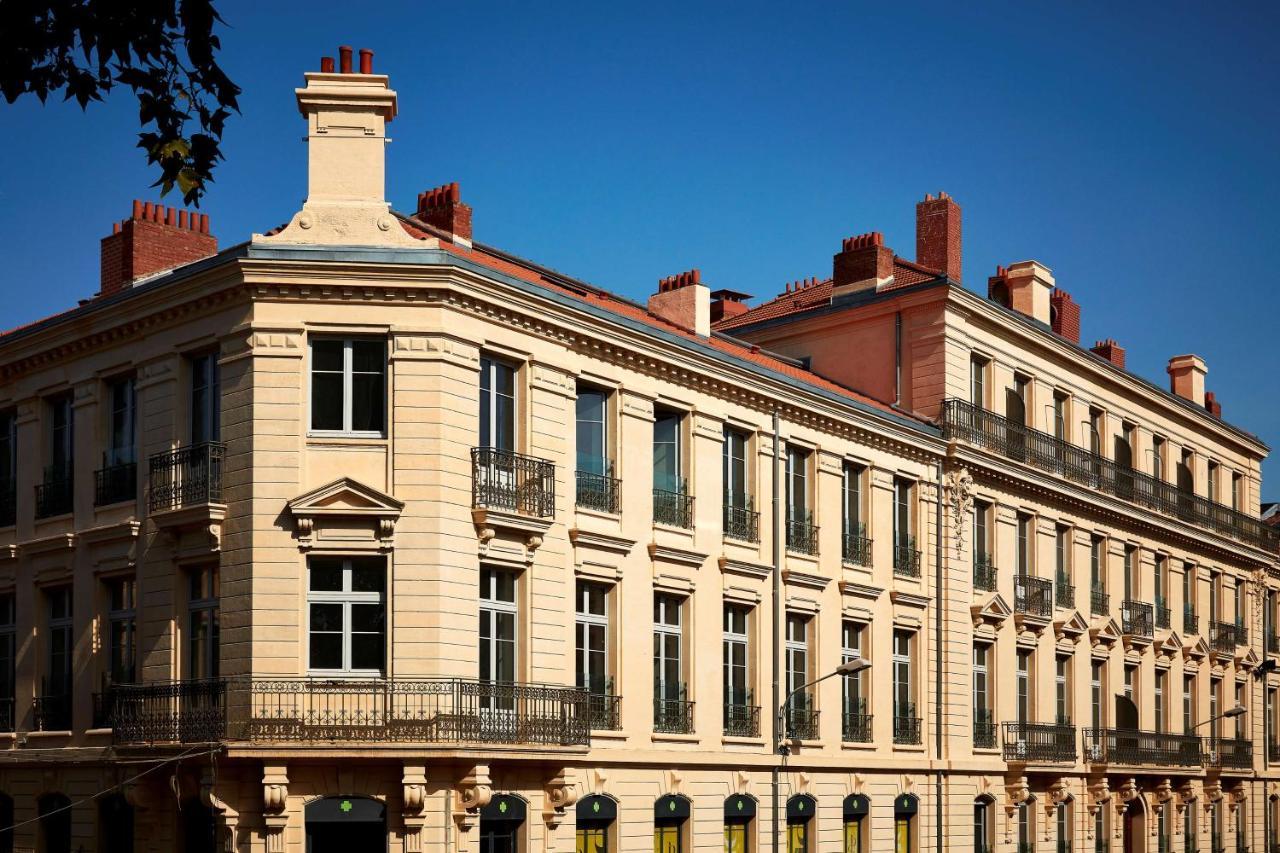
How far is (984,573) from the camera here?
135ft

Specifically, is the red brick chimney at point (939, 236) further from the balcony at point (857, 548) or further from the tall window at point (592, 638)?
the tall window at point (592, 638)

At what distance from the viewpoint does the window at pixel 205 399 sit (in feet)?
90.9

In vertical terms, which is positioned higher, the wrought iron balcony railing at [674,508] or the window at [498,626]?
the wrought iron balcony railing at [674,508]

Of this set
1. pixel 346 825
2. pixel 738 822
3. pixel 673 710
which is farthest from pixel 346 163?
pixel 738 822

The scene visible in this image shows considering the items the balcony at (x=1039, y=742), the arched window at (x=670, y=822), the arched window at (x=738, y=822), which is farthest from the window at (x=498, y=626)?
the balcony at (x=1039, y=742)

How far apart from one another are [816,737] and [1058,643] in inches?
456

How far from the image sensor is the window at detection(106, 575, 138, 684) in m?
29.0

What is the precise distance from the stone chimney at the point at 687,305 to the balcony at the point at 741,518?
14.4 ft

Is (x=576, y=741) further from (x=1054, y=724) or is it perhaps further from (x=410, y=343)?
(x=1054, y=724)

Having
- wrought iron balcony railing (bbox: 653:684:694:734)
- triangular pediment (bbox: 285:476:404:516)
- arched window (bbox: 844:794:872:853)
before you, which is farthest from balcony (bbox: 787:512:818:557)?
triangular pediment (bbox: 285:476:404:516)

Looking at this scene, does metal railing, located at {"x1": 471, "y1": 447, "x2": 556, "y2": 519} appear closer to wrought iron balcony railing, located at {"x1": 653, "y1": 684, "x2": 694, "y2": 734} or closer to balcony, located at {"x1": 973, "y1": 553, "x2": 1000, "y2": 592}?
wrought iron balcony railing, located at {"x1": 653, "y1": 684, "x2": 694, "y2": 734}

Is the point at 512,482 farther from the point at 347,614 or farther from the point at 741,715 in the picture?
the point at 741,715

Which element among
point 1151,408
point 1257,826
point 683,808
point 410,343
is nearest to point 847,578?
point 683,808

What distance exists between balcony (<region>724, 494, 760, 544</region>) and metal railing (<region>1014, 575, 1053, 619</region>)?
35.7 ft
